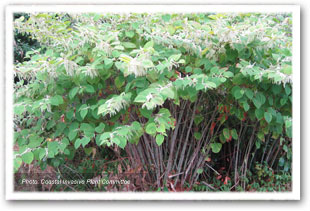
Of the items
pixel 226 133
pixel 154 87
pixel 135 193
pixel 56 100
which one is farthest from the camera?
pixel 226 133

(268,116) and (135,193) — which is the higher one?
(268,116)

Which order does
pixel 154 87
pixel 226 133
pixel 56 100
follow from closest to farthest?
pixel 154 87, pixel 56 100, pixel 226 133

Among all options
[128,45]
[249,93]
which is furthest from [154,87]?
[249,93]

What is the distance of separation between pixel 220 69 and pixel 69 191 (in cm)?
149

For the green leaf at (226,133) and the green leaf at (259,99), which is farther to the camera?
the green leaf at (226,133)

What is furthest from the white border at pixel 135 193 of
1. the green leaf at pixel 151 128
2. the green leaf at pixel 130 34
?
the green leaf at pixel 151 128

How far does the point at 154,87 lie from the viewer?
157 centimetres

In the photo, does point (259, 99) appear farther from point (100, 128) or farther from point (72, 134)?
point (72, 134)

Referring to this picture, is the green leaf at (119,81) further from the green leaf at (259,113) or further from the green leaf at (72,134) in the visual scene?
the green leaf at (259,113)

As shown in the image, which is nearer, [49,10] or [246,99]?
[246,99]

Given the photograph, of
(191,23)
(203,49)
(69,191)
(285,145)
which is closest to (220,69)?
(203,49)

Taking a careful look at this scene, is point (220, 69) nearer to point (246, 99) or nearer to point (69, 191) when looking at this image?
point (246, 99)

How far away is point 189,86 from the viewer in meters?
1.67

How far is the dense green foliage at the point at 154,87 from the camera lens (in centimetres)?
165
